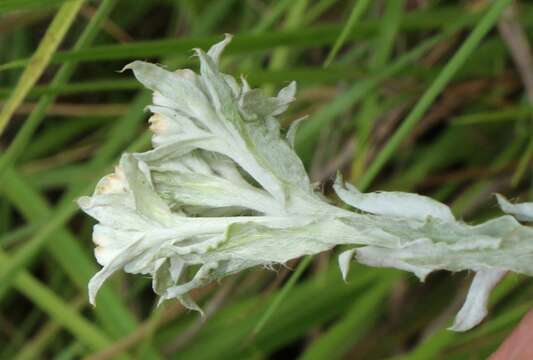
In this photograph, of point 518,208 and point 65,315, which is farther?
point 65,315

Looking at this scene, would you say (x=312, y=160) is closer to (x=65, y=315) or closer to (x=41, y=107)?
(x=65, y=315)

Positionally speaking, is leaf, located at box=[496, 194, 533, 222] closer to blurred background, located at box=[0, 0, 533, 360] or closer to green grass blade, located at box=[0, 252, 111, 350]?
blurred background, located at box=[0, 0, 533, 360]

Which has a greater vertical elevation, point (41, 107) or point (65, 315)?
point (41, 107)

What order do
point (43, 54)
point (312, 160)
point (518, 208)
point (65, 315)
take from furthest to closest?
point (312, 160) → point (65, 315) → point (43, 54) → point (518, 208)

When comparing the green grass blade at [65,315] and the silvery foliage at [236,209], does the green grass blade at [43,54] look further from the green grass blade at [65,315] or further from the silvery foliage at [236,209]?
the green grass blade at [65,315]

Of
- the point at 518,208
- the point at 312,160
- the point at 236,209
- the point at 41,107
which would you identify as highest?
the point at 41,107

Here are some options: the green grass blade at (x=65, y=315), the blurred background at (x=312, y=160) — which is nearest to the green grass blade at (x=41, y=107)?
the blurred background at (x=312, y=160)

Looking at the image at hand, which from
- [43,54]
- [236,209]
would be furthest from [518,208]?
[43,54]
